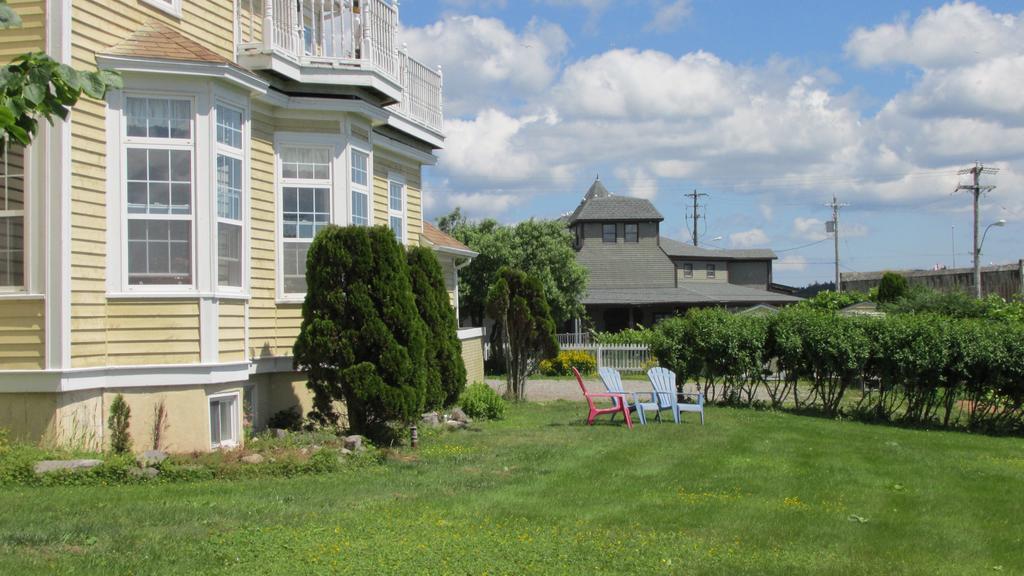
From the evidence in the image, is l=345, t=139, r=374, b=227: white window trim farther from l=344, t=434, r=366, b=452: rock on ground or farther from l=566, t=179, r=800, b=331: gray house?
l=566, t=179, r=800, b=331: gray house

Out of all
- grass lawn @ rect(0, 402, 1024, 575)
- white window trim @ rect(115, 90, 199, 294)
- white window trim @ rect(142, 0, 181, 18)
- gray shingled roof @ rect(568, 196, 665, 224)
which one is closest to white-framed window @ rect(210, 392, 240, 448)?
white window trim @ rect(115, 90, 199, 294)

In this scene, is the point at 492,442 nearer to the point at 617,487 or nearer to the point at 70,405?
the point at 617,487

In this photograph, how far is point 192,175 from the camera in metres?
11.1

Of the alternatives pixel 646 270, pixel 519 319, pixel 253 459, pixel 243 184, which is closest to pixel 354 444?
pixel 253 459

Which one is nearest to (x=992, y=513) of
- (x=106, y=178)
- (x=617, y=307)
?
(x=106, y=178)

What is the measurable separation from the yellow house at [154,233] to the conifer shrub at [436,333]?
1.98 metres

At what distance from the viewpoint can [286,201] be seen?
1395 cm

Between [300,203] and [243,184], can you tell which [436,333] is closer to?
[300,203]

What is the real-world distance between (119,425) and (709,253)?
49448 mm

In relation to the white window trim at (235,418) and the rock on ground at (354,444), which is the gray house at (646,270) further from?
the white window trim at (235,418)

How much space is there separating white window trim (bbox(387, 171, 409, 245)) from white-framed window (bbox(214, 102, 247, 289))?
5.46m

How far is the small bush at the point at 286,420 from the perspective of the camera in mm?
13497

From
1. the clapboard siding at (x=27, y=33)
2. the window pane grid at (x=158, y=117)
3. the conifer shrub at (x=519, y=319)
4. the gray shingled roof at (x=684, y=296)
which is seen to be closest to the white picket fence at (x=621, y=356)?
the gray shingled roof at (x=684, y=296)

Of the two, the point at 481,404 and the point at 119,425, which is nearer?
the point at 119,425
